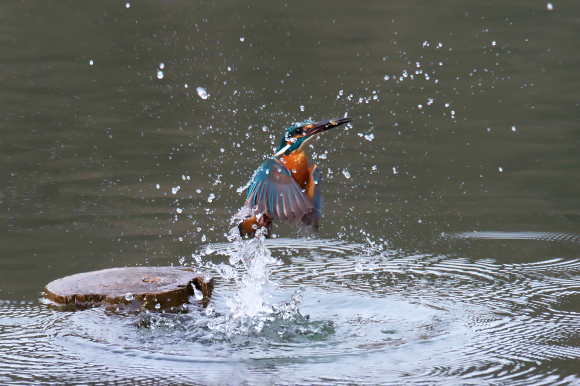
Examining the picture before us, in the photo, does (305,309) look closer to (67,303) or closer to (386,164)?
(67,303)

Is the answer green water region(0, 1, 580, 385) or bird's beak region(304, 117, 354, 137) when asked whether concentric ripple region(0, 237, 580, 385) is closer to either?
green water region(0, 1, 580, 385)

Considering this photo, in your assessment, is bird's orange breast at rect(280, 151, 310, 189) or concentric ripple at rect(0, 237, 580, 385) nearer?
concentric ripple at rect(0, 237, 580, 385)

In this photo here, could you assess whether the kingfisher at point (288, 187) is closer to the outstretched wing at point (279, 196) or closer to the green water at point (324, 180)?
the outstretched wing at point (279, 196)

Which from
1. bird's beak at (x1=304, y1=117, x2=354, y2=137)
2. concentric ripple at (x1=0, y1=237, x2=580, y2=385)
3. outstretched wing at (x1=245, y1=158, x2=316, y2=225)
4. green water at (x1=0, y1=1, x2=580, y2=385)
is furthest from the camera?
bird's beak at (x1=304, y1=117, x2=354, y2=137)

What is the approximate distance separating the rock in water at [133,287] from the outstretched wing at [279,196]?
23.8 inches

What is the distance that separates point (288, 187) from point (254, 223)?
1.52 ft

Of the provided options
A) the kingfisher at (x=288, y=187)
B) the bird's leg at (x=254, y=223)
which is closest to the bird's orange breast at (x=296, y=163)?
the kingfisher at (x=288, y=187)

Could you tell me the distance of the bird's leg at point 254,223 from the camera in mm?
3861

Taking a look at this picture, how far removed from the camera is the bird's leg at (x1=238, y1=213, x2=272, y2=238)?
386 cm

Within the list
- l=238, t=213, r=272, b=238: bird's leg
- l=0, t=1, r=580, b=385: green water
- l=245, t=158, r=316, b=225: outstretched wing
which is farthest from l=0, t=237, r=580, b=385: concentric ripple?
l=245, t=158, r=316, b=225: outstretched wing

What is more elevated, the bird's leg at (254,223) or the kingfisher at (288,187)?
the kingfisher at (288,187)

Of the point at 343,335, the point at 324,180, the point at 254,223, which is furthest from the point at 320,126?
the point at 324,180

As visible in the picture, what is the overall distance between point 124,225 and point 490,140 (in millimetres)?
4275

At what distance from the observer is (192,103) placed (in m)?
8.91
